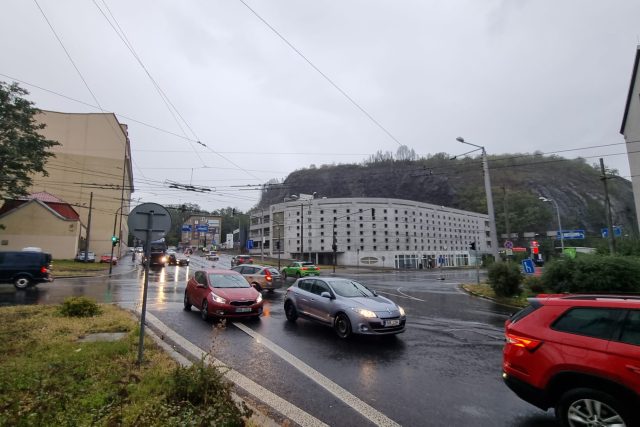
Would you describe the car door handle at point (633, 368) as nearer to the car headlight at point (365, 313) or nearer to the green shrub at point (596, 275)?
the car headlight at point (365, 313)

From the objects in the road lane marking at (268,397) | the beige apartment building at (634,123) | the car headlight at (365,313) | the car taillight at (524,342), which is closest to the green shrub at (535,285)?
the car headlight at (365,313)

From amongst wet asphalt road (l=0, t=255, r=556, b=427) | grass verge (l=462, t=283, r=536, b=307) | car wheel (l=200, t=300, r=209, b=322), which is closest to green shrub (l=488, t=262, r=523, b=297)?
grass verge (l=462, t=283, r=536, b=307)

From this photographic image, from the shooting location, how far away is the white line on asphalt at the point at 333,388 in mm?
4180

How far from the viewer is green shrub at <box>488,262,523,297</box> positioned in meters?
16.3

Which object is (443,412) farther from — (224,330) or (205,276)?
(205,276)

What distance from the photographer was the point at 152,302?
45.7 ft

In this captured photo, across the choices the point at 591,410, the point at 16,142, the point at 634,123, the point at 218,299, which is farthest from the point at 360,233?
the point at 591,410

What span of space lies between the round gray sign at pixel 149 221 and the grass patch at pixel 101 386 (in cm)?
215

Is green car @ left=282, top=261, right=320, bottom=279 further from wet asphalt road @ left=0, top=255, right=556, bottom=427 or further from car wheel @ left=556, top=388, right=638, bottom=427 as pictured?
car wheel @ left=556, top=388, right=638, bottom=427

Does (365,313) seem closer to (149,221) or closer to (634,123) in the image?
(149,221)

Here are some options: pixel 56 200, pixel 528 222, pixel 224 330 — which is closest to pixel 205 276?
pixel 224 330

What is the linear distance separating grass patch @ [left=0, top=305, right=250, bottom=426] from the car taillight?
129 inches

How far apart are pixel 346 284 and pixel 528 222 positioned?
106 metres

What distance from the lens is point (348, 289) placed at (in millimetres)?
9414
